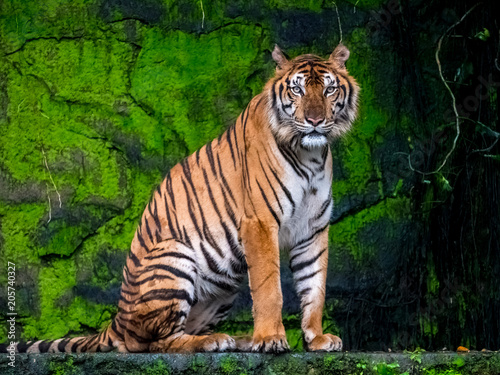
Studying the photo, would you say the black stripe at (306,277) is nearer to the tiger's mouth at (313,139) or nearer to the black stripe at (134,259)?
the tiger's mouth at (313,139)

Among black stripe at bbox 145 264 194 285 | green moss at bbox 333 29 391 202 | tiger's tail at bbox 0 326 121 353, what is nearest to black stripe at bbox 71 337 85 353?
tiger's tail at bbox 0 326 121 353

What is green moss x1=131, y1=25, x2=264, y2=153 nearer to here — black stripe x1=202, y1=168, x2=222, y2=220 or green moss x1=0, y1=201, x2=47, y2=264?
green moss x1=0, y1=201, x2=47, y2=264

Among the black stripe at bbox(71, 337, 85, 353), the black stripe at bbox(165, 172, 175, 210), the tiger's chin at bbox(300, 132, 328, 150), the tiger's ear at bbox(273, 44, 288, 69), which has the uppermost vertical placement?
the tiger's ear at bbox(273, 44, 288, 69)

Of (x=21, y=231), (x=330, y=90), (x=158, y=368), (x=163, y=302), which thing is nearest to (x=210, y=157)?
(x=330, y=90)

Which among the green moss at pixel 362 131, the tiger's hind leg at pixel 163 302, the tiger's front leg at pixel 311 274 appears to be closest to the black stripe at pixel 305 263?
the tiger's front leg at pixel 311 274

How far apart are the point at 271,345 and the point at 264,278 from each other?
0.40 meters

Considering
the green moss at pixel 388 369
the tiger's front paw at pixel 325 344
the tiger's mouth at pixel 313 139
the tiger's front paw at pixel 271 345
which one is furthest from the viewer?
the tiger's mouth at pixel 313 139

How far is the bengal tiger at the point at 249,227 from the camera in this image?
458 centimetres

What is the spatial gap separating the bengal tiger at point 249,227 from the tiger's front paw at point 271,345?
0.25 feet

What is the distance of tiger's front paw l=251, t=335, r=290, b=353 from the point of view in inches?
169

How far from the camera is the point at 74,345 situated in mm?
4789

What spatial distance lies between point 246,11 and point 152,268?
2.41m

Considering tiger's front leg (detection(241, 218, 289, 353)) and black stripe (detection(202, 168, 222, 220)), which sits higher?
black stripe (detection(202, 168, 222, 220))

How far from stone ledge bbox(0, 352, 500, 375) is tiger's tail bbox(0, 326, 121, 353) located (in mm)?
575
